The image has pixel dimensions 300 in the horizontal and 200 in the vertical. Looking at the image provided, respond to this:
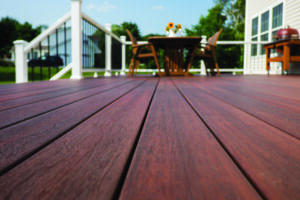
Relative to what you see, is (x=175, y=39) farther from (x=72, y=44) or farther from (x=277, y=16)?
(x=277, y=16)

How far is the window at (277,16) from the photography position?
684cm

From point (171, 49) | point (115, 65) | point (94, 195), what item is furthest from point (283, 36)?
point (94, 195)

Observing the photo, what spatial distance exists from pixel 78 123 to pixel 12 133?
0.18 m

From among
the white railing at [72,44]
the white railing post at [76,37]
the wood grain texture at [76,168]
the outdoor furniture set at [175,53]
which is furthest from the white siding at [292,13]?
the wood grain texture at [76,168]

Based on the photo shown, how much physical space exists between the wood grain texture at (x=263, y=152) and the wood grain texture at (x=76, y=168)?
0.22 meters

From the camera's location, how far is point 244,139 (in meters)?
0.58

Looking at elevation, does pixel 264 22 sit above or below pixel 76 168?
above

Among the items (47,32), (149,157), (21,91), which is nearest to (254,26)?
(47,32)

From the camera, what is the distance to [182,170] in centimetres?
40

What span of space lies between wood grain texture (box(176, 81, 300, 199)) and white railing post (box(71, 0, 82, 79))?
3165 millimetres

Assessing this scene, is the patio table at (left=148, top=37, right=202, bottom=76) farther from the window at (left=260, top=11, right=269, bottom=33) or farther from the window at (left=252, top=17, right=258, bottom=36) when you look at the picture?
the window at (left=252, top=17, right=258, bottom=36)

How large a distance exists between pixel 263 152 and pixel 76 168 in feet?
1.20

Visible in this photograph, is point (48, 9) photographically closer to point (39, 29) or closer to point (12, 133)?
point (39, 29)

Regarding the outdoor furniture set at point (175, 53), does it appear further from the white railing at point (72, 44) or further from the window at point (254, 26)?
the window at point (254, 26)
